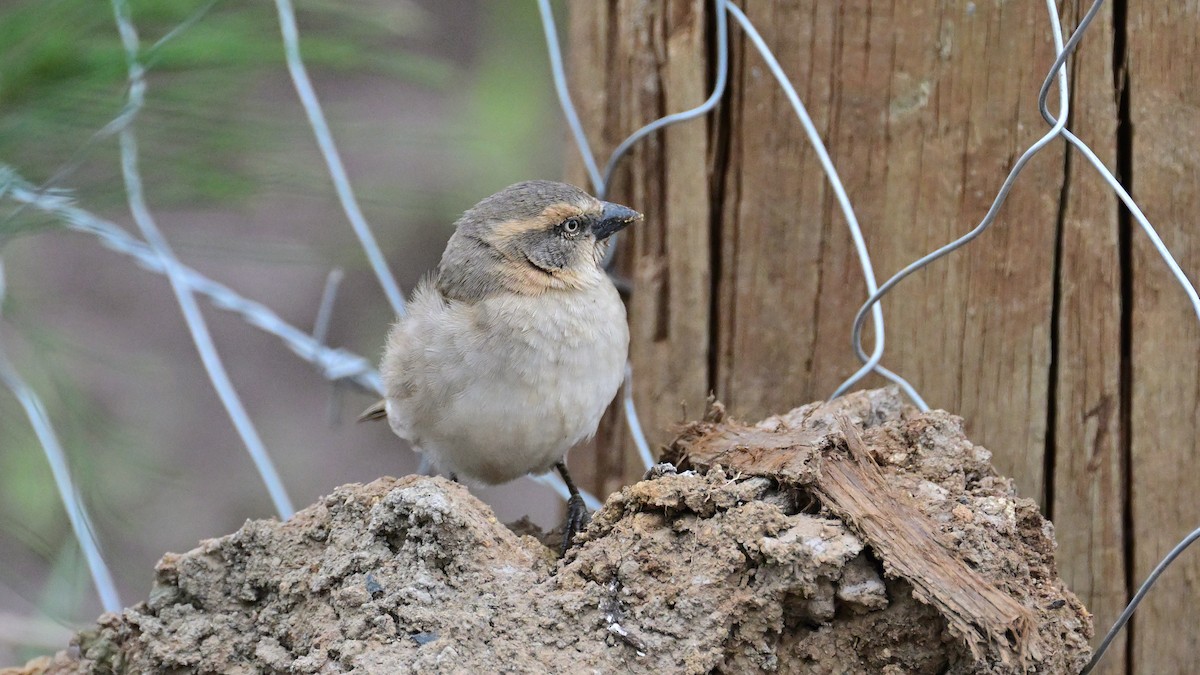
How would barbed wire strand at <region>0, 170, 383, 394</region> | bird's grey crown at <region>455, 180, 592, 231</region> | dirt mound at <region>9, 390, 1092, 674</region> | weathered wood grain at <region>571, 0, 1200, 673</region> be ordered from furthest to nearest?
bird's grey crown at <region>455, 180, 592, 231</region>
barbed wire strand at <region>0, 170, 383, 394</region>
weathered wood grain at <region>571, 0, 1200, 673</region>
dirt mound at <region>9, 390, 1092, 674</region>

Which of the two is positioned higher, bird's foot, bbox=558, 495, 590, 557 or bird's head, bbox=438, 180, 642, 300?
bird's head, bbox=438, 180, 642, 300

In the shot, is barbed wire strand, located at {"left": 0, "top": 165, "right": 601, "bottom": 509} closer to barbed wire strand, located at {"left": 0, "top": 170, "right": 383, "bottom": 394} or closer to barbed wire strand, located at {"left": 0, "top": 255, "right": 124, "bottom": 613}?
barbed wire strand, located at {"left": 0, "top": 170, "right": 383, "bottom": 394}

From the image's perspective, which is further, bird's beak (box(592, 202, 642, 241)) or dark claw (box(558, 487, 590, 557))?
bird's beak (box(592, 202, 642, 241))

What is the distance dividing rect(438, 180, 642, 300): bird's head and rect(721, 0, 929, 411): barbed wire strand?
0.61 metres

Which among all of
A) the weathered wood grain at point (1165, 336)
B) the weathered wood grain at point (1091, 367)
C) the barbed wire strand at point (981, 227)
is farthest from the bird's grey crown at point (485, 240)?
the weathered wood grain at point (1165, 336)

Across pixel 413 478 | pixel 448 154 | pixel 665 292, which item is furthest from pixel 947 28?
pixel 448 154

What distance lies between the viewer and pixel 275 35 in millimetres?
3326

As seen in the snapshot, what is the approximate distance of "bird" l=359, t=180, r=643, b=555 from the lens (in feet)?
10.2

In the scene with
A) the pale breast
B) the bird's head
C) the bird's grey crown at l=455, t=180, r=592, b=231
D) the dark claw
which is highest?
the bird's grey crown at l=455, t=180, r=592, b=231

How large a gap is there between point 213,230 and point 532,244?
4.92 m

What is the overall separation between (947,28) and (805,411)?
2.97 ft

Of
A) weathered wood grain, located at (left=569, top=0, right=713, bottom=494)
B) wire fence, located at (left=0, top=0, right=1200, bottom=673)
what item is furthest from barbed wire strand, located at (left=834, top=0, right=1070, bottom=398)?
weathered wood grain, located at (left=569, top=0, right=713, bottom=494)

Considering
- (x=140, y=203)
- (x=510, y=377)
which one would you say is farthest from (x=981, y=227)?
(x=140, y=203)

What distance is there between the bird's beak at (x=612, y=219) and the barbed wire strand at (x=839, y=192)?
1.72 feet
